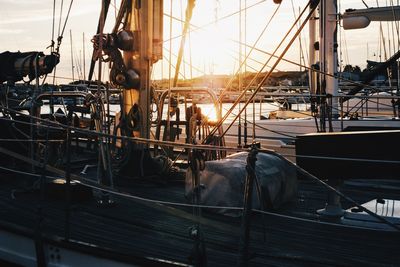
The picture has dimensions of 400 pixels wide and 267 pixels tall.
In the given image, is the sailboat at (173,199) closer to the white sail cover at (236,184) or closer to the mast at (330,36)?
the white sail cover at (236,184)

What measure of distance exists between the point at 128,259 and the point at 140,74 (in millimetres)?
3799

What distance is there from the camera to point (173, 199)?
6301 mm

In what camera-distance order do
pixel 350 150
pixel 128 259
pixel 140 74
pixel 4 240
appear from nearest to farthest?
pixel 128 259 < pixel 350 150 < pixel 4 240 < pixel 140 74

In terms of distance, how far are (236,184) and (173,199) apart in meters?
1.25

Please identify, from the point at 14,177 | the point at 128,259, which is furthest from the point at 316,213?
the point at 14,177

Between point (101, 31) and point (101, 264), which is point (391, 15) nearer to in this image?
point (101, 31)

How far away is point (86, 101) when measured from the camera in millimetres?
6895

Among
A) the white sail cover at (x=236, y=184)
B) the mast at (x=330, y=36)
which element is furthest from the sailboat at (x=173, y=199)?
the mast at (x=330, y=36)

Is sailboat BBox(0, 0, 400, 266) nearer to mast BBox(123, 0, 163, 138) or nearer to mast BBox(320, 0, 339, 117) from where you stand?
mast BBox(123, 0, 163, 138)

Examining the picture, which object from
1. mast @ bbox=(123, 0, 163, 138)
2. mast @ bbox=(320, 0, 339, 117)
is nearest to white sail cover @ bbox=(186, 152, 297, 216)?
mast @ bbox=(123, 0, 163, 138)

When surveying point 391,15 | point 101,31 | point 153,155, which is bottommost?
point 153,155

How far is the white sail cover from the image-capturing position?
17.4 ft

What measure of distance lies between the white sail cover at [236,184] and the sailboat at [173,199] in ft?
0.04

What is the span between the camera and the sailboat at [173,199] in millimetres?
4242
